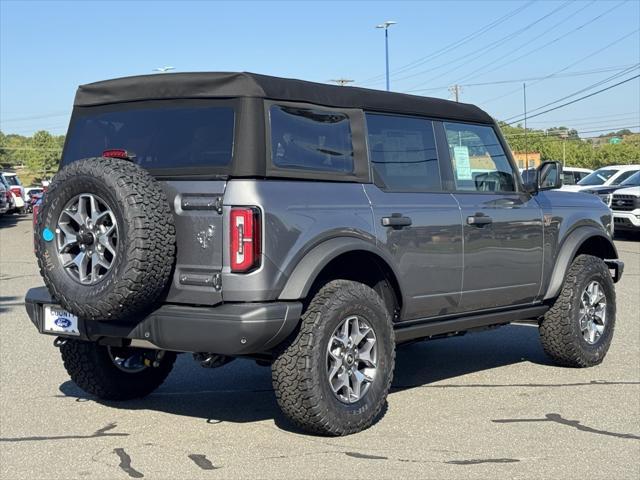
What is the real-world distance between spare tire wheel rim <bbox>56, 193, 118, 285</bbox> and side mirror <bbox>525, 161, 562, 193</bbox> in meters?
3.56

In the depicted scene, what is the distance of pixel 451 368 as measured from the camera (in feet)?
25.7

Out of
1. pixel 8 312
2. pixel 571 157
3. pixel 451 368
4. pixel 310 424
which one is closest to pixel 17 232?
pixel 8 312

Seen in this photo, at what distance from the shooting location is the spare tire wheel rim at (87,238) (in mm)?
5266

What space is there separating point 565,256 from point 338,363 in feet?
9.13

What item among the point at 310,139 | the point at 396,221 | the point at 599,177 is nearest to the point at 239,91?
the point at 310,139

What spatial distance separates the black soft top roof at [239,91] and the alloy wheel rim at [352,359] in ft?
4.55

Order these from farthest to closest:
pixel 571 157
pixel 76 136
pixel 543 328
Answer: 1. pixel 571 157
2. pixel 543 328
3. pixel 76 136

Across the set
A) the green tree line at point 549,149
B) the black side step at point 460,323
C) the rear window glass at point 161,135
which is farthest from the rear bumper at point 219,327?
the green tree line at point 549,149

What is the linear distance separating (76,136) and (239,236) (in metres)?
1.78

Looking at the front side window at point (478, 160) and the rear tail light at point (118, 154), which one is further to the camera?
the front side window at point (478, 160)

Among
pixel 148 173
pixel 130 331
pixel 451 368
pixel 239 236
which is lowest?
pixel 451 368

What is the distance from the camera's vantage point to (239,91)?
5.54 metres

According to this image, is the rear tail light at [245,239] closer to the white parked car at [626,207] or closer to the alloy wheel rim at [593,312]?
the alloy wheel rim at [593,312]

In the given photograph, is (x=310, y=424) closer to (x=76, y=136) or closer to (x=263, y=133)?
(x=263, y=133)
